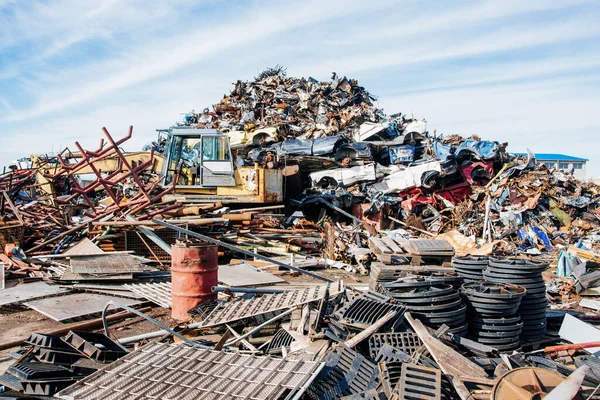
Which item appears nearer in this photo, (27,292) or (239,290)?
(239,290)

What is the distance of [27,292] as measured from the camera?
718 centimetres

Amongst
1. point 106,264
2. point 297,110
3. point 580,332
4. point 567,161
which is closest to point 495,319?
point 580,332

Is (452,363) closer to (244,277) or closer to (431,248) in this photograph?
(431,248)

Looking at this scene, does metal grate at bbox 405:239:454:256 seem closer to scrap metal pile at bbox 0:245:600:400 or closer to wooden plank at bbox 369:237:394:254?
wooden plank at bbox 369:237:394:254

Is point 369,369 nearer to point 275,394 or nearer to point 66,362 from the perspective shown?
point 275,394

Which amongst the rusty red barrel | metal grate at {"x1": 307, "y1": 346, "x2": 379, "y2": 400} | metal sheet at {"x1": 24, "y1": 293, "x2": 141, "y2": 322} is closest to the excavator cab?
metal sheet at {"x1": 24, "y1": 293, "x2": 141, "y2": 322}

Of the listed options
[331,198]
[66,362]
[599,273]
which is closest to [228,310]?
[66,362]

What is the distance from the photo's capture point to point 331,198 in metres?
14.8

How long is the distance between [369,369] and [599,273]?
7.25 metres

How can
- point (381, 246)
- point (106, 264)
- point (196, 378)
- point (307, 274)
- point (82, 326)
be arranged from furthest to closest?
point (381, 246)
point (106, 264)
point (307, 274)
point (82, 326)
point (196, 378)

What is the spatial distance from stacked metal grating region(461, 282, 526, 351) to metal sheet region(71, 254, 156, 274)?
532 cm

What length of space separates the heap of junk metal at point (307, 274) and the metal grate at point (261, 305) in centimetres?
4

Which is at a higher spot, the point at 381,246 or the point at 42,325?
the point at 381,246

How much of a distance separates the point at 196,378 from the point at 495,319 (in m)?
3.25
